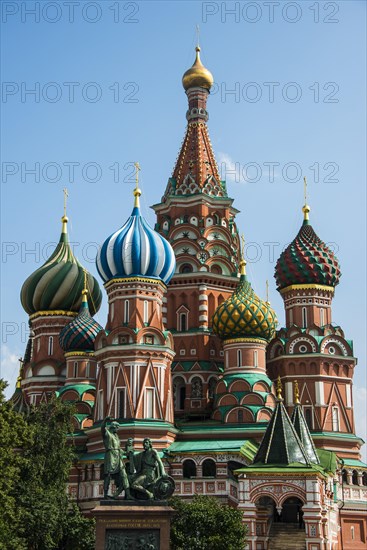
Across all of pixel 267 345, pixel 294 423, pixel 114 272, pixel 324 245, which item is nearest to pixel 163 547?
pixel 294 423

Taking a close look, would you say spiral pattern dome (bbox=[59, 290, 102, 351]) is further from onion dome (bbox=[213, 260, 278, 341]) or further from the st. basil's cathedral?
onion dome (bbox=[213, 260, 278, 341])

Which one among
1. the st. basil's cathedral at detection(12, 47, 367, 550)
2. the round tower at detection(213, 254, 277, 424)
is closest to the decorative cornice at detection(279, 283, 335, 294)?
the st. basil's cathedral at detection(12, 47, 367, 550)

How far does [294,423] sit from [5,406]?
12248mm

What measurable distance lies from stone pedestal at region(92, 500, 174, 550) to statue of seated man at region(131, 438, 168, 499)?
0.52m

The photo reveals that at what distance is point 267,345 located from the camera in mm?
46594

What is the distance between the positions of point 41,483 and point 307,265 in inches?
724

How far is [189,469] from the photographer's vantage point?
39.0 m

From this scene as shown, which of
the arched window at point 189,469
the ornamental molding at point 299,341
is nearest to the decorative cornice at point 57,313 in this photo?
the ornamental molding at point 299,341

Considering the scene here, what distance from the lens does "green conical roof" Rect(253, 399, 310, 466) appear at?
3388 cm

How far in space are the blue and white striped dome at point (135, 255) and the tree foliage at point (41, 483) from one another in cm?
702

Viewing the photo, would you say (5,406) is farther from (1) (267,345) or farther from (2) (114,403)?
(1) (267,345)

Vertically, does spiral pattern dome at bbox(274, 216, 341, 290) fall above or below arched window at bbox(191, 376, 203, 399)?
above

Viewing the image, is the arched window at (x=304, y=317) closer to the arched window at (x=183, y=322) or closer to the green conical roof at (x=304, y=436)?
the arched window at (x=183, y=322)

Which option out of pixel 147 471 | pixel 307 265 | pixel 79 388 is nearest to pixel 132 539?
pixel 147 471
